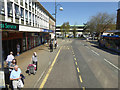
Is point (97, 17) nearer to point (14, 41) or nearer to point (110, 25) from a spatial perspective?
point (110, 25)

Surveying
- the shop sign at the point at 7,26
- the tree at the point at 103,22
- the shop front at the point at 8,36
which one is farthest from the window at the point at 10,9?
the tree at the point at 103,22

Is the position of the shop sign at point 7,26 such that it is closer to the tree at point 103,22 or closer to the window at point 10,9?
the window at point 10,9

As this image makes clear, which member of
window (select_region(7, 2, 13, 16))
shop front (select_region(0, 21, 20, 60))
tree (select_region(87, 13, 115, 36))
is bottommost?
shop front (select_region(0, 21, 20, 60))

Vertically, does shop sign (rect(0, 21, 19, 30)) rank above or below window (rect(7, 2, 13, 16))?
below

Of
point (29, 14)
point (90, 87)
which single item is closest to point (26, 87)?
point (90, 87)

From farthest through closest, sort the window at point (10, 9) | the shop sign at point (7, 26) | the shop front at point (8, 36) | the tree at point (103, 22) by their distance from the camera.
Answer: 1. the tree at point (103, 22)
2. the window at point (10, 9)
3. the shop front at point (8, 36)
4. the shop sign at point (7, 26)

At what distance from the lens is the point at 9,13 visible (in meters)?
12.5

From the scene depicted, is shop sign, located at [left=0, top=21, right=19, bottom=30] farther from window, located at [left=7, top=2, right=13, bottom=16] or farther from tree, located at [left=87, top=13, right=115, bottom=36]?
tree, located at [left=87, top=13, right=115, bottom=36]

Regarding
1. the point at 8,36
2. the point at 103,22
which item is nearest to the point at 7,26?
the point at 8,36

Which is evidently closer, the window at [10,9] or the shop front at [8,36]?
the shop front at [8,36]

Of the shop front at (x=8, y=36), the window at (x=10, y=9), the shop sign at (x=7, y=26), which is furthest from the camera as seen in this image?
the window at (x=10, y=9)

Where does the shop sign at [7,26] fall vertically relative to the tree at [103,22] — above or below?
below

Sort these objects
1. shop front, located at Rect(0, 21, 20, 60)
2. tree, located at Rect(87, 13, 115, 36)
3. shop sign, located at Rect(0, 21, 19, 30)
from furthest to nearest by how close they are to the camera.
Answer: tree, located at Rect(87, 13, 115, 36)
shop front, located at Rect(0, 21, 20, 60)
shop sign, located at Rect(0, 21, 19, 30)

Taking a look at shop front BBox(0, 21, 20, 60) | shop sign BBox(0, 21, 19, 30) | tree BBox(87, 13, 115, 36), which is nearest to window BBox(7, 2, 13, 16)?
shop front BBox(0, 21, 20, 60)
